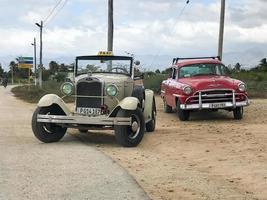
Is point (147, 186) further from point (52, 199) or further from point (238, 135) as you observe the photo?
point (238, 135)

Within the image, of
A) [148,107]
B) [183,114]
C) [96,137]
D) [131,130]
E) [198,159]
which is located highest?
[148,107]

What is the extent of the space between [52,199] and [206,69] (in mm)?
11834

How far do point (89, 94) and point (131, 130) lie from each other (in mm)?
1254

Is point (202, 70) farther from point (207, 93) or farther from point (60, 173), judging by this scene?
point (60, 173)

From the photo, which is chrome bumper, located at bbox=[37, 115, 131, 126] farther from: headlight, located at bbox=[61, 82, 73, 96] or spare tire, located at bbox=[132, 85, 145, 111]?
spare tire, located at bbox=[132, 85, 145, 111]

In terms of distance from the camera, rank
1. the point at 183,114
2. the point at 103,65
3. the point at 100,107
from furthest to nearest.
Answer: the point at 183,114 → the point at 103,65 → the point at 100,107

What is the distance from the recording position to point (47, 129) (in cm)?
1190

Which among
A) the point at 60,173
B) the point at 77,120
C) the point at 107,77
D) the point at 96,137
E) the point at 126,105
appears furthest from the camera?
the point at 96,137

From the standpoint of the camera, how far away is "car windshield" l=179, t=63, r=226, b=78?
58.3ft

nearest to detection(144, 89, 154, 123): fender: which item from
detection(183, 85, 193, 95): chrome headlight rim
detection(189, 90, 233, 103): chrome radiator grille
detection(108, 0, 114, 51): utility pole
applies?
detection(183, 85, 193, 95): chrome headlight rim

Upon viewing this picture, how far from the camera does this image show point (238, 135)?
12875mm

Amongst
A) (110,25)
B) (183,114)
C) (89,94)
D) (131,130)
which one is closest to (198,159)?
(131,130)

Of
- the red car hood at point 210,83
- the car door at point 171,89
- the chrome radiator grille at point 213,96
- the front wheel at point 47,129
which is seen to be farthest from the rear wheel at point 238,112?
the front wheel at point 47,129

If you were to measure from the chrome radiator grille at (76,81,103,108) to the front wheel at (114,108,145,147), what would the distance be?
76cm
